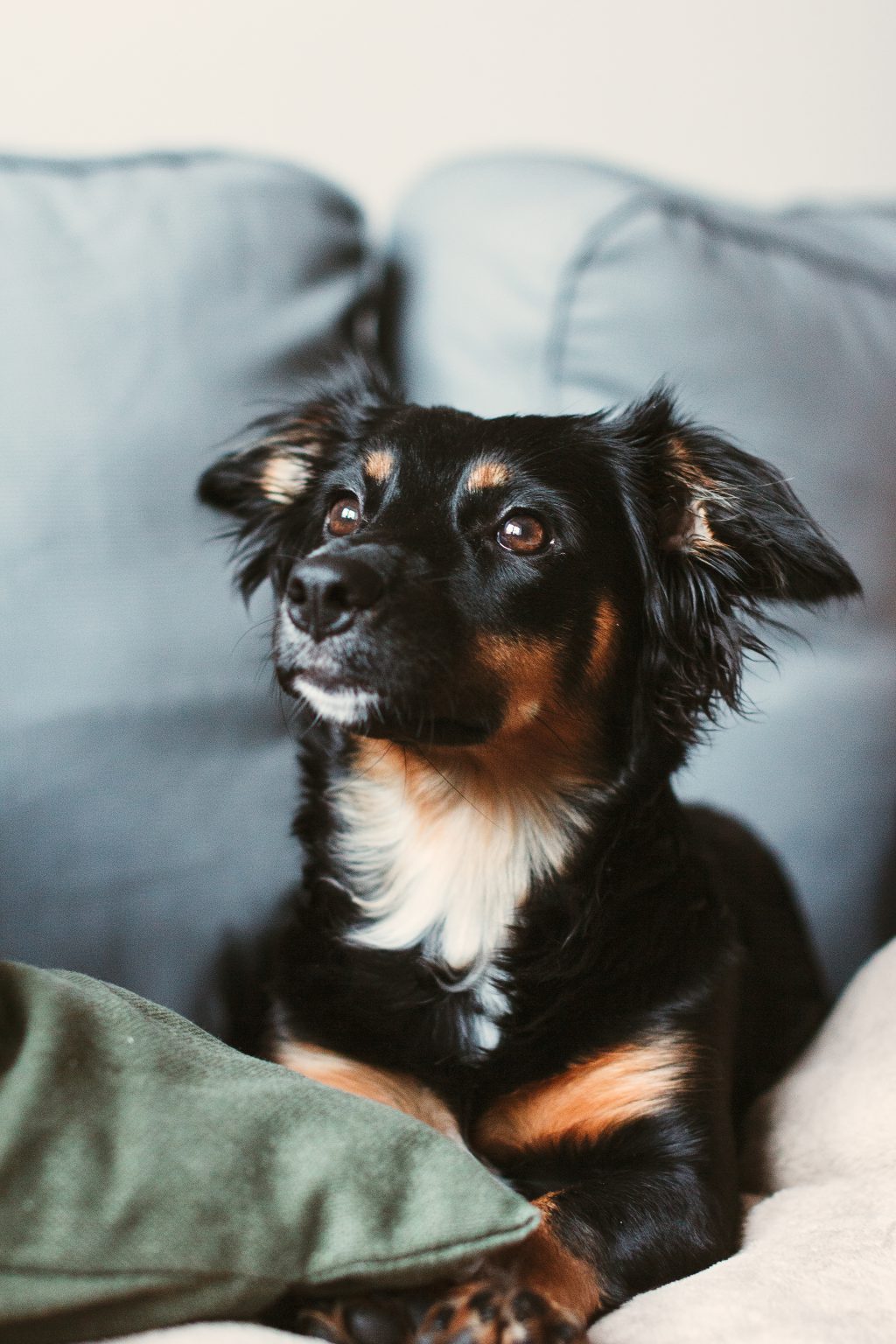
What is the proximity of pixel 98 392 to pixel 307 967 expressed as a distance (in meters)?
0.78

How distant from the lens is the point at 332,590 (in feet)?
3.54

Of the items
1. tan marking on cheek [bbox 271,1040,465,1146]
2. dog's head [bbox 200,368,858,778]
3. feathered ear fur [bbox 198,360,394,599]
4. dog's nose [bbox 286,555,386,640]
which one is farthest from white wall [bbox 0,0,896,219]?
tan marking on cheek [bbox 271,1040,465,1146]

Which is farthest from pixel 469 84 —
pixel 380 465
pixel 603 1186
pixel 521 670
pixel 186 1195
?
pixel 186 1195

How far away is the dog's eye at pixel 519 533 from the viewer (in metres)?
1.23

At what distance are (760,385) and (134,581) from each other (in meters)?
0.92

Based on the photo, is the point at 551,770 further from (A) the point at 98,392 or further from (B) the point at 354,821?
(A) the point at 98,392

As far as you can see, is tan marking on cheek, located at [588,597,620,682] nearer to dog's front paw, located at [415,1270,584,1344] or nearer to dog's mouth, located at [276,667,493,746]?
dog's mouth, located at [276,667,493,746]

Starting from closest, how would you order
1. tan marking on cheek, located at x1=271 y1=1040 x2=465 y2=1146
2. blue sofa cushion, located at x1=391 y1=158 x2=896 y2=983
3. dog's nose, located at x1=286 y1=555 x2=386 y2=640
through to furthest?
dog's nose, located at x1=286 y1=555 x2=386 y2=640 → tan marking on cheek, located at x1=271 y1=1040 x2=465 y2=1146 → blue sofa cushion, located at x1=391 y1=158 x2=896 y2=983

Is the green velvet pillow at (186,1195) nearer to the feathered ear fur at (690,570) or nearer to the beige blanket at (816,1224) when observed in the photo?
the beige blanket at (816,1224)

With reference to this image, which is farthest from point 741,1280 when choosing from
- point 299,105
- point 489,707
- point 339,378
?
point 299,105

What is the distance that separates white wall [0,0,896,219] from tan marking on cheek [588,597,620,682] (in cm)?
123

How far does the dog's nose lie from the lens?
1.08 m

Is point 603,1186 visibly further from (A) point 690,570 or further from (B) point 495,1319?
(A) point 690,570

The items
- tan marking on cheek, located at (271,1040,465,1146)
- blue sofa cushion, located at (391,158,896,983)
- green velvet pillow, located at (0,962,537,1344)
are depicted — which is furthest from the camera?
blue sofa cushion, located at (391,158,896,983)
